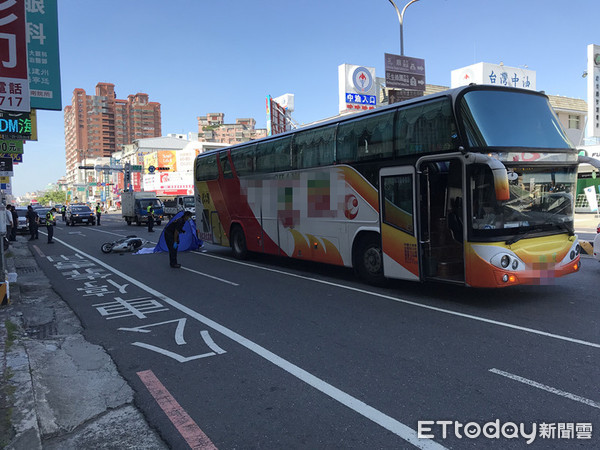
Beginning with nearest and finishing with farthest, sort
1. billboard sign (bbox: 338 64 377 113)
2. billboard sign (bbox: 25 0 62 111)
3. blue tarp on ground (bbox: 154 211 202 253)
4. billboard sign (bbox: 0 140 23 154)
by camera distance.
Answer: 1. billboard sign (bbox: 25 0 62 111)
2. billboard sign (bbox: 0 140 23 154)
3. blue tarp on ground (bbox: 154 211 202 253)
4. billboard sign (bbox: 338 64 377 113)

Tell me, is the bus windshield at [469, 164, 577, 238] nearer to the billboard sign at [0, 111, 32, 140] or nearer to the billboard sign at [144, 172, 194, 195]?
the billboard sign at [0, 111, 32, 140]

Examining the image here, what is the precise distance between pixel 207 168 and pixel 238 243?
10.6 ft

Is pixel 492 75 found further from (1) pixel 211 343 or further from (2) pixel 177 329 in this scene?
(1) pixel 211 343

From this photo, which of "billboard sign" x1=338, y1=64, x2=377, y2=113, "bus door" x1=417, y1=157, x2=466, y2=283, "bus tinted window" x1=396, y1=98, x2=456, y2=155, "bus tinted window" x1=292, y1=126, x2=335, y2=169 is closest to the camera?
"bus tinted window" x1=396, y1=98, x2=456, y2=155

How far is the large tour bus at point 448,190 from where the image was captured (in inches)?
279

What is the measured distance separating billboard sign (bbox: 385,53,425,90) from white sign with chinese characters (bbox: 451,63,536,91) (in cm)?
1583

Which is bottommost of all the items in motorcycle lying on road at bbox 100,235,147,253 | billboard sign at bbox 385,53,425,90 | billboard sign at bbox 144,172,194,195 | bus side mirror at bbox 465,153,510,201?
motorcycle lying on road at bbox 100,235,147,253

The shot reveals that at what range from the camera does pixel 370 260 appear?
30.9 feet

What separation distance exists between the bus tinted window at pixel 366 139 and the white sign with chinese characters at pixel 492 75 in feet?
99.0

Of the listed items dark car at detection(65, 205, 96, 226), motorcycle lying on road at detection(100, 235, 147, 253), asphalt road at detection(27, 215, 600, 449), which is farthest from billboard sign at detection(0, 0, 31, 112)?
dark car at detection(65, 205, 96, 226)

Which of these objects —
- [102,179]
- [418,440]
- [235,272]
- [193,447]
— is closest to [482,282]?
[418,440]

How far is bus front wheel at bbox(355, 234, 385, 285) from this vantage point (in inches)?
361

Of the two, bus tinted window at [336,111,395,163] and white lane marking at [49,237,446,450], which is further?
bus tinted window at [336,111,395,163]

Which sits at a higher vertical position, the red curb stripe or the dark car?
the dark car
